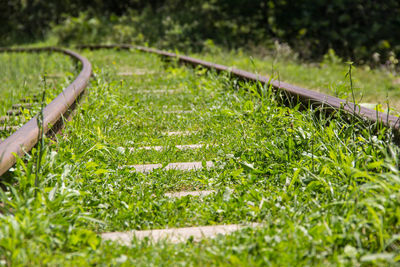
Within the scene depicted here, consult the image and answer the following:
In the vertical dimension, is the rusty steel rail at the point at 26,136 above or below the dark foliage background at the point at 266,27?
above

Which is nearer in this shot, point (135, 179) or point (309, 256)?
point (309, 256)

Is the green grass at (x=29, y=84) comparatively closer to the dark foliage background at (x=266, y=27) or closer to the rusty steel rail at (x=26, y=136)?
the rusty steel rail at (x=26, y=136)

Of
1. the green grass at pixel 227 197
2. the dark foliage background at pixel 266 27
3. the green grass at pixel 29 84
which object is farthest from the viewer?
the dark foliage background at pixel 266 27

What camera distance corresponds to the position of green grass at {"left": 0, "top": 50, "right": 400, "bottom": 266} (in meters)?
1.78

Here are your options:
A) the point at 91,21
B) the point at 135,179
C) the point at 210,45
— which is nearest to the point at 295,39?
the point at 210,45

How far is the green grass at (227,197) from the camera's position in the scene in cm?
178

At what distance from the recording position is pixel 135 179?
2.67 meters

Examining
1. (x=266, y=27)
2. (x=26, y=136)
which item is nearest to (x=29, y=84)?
(x=26, y=136)

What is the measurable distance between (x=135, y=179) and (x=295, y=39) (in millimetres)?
13040

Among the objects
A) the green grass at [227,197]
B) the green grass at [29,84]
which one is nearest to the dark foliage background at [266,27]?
the green grass at [29,84]

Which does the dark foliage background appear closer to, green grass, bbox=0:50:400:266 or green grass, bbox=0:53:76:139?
green grass, bbox=0:53:76:139

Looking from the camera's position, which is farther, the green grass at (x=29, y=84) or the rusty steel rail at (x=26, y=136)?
the green grass at (x=29, y=84)

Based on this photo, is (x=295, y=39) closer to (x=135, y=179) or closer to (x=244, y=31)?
(x=244, y=31)

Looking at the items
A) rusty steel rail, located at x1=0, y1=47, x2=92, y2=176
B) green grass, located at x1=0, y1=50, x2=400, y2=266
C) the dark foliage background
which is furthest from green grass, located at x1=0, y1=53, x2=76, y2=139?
the dark foliage background
